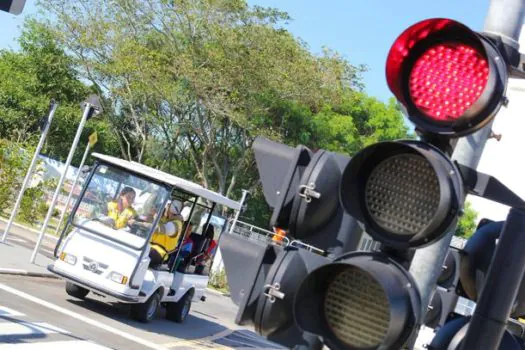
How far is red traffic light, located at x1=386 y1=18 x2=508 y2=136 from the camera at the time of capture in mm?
2756

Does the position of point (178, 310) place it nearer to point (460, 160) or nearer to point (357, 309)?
point (460, 160)

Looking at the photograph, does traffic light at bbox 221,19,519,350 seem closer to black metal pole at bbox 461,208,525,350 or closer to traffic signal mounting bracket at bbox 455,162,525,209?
traffic signal mounting bracket at bbox 455,162,525,209

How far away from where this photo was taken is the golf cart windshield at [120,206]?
53.8 feet

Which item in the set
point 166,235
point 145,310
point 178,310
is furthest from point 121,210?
point 178,310

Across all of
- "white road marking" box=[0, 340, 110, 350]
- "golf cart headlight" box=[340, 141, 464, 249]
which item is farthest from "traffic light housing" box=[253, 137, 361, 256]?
"white road marking" box=[0, 340, 110, 350]

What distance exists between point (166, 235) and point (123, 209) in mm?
976

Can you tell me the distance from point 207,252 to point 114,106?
27.5 metres

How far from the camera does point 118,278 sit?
1584cm

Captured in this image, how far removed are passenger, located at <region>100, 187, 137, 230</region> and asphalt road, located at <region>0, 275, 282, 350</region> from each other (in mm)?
1531

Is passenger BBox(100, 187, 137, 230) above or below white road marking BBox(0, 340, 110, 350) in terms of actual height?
above

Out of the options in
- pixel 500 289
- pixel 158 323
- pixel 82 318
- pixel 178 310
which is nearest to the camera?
pixel 500 289

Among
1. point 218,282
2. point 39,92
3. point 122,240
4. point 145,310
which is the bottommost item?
point 145,310

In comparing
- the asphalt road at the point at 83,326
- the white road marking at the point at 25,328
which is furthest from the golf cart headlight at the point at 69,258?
the white road marking at the point at 25,328

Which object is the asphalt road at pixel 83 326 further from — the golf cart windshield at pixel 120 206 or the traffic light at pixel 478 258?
the traffic light at pixel 478 258
